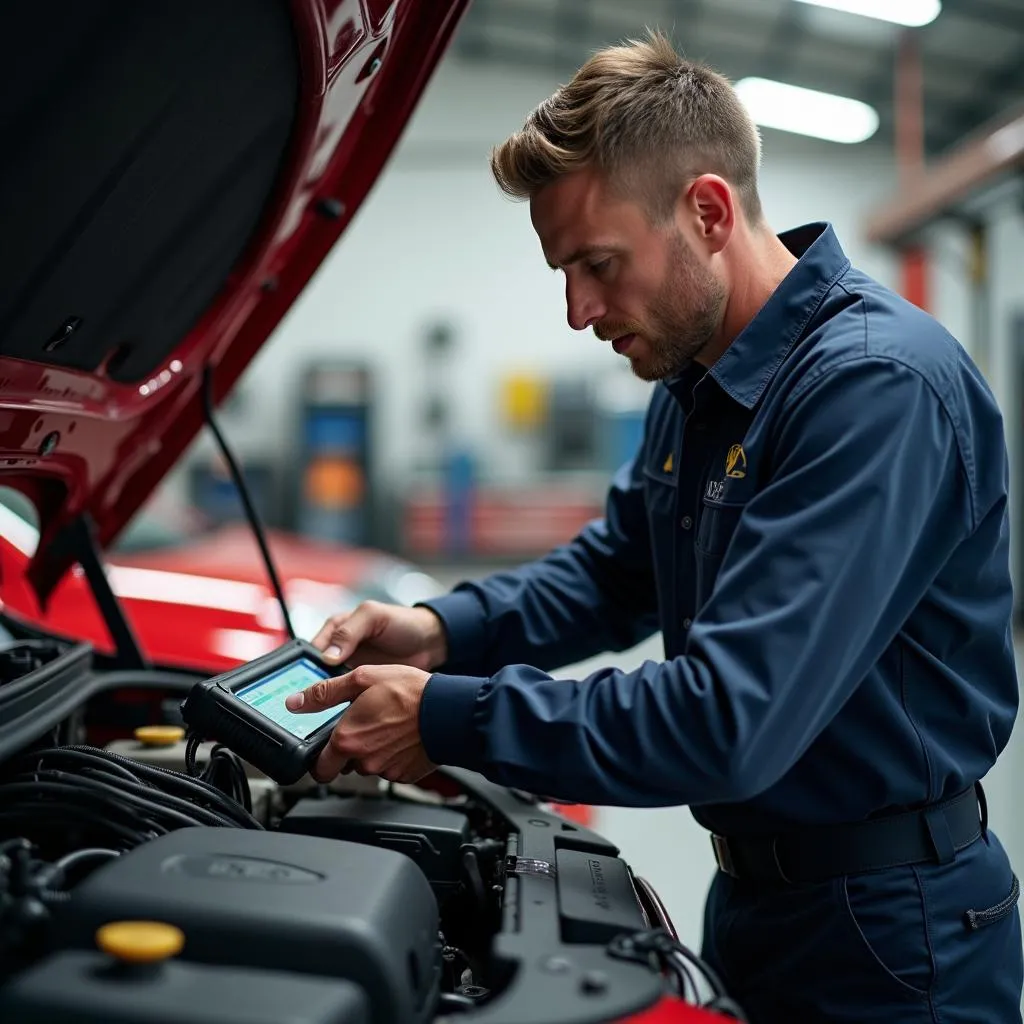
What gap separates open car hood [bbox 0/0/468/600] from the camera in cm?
106

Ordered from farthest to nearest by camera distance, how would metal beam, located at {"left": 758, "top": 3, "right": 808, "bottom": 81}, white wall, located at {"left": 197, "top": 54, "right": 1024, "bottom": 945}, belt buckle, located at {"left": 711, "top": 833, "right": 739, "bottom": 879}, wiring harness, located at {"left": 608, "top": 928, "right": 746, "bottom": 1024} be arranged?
white wall, located at {"left": 197, "top": 54, "right": 1024, "bottom": 945} < metal beam, located at {"left": 758, "top": 3, "right": 808, "bottom": 81} < belt buckle, located at {"left": 711, "top": 833, "right": 739, "bottom": 879} < wiring harness, located at {"left": 608, "top": 928, "right": 746, "bottom": 1024}

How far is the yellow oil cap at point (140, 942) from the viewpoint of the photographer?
A: 0.76 metres

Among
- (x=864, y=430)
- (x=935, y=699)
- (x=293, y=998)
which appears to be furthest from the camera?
(x=935, y=699)

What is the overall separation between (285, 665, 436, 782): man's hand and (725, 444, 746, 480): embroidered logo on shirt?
384mm

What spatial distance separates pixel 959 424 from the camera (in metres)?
1.09

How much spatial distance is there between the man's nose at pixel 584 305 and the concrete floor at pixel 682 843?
1912 millimetres

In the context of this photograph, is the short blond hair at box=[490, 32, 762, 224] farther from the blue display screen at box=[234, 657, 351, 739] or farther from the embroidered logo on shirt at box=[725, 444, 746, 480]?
the blue display screen at box=[234, 657, 351, 739]

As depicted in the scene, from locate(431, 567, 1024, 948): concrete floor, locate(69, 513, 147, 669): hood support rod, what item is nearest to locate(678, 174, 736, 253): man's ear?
locate(69, 513, 147, 669): hood support rod

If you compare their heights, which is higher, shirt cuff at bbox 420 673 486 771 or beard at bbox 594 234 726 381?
beard at bbox 594 234 726 381

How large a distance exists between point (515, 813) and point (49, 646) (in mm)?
650

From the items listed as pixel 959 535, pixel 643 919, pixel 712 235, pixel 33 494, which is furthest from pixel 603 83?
pixel 33 494

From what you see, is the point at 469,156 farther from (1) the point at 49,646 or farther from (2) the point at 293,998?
(2) the point at 293,998

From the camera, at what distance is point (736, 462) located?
1.22 m

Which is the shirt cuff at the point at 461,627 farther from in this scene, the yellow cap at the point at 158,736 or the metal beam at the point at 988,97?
the metal beam at the point at 988,97
